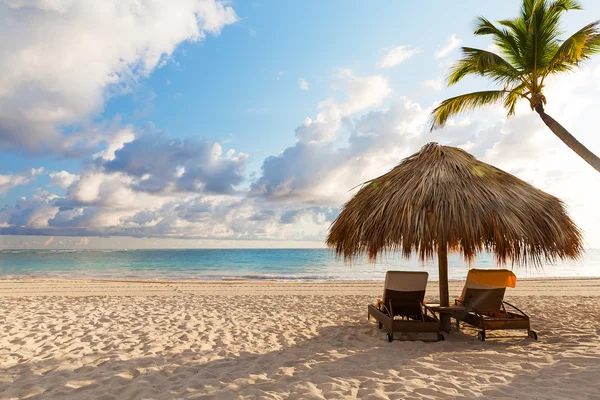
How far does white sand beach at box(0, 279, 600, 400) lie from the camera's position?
11.1 ft

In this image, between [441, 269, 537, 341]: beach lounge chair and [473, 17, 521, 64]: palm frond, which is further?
[473, 17, 521, 64]: palm frond

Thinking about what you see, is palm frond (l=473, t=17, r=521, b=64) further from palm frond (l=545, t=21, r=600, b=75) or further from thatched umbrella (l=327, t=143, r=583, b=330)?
thatched umbrella (l=327, t=143, r=583, b=330)

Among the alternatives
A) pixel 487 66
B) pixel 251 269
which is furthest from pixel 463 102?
pixel 251 269

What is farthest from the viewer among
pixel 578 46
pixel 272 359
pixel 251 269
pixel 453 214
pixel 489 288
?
pixel 251 269

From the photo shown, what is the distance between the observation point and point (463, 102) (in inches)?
349

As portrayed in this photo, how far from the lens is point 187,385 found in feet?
11.5

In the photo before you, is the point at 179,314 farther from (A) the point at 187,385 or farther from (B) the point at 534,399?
(B) the point at 534,399

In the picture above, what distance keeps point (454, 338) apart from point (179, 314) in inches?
191

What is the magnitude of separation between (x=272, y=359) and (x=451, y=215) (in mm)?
3095

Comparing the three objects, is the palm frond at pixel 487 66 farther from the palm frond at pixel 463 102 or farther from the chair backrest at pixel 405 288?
the chair backrest at pixel 405 288

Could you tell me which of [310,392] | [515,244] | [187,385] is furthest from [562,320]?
[187,385]

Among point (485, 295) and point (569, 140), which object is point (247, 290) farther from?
point (569, 140)

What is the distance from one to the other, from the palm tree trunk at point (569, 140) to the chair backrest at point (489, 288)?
343 cm

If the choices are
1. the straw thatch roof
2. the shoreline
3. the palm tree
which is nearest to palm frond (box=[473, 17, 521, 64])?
the palm tree
